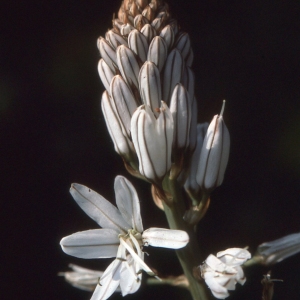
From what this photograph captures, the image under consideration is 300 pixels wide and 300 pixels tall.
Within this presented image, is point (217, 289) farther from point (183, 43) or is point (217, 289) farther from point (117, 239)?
point (183, 43)

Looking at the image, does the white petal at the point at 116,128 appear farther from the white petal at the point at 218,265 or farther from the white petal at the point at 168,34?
the white petal at the point at 218,265

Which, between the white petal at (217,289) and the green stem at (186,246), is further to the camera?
the green stem at (186,246)

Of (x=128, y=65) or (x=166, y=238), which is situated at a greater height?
(x=128, y=65)

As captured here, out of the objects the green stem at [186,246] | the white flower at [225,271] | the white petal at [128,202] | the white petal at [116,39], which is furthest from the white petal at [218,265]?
the white petal at [116,39]

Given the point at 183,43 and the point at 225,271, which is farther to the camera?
the point at 183,43

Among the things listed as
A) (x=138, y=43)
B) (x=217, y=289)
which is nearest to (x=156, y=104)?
(x=138, y=43)

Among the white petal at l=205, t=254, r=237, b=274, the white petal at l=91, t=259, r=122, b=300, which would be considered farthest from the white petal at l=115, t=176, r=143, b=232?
the white petal at l=205, t=254, r=237, b=274
